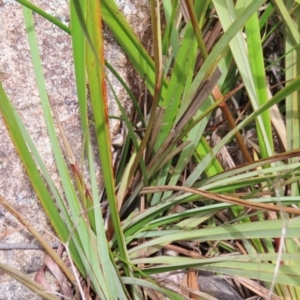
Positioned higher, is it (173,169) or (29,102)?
(29,102)

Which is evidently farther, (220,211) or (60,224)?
(220,211)

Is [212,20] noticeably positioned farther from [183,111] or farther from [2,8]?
[2,8]

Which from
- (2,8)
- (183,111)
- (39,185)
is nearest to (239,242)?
(183,111)

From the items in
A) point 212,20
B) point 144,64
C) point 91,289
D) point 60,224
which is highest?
point 212,20

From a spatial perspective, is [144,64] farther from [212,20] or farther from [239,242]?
[239,242]

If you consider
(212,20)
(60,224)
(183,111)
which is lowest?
(60,224)

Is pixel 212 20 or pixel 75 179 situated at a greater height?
pixel 212 20

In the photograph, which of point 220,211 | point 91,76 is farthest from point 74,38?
point 220,211

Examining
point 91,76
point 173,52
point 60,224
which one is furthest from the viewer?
point 173,52

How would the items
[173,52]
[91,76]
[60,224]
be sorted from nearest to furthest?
[91,76], [60,224], [173,52]
